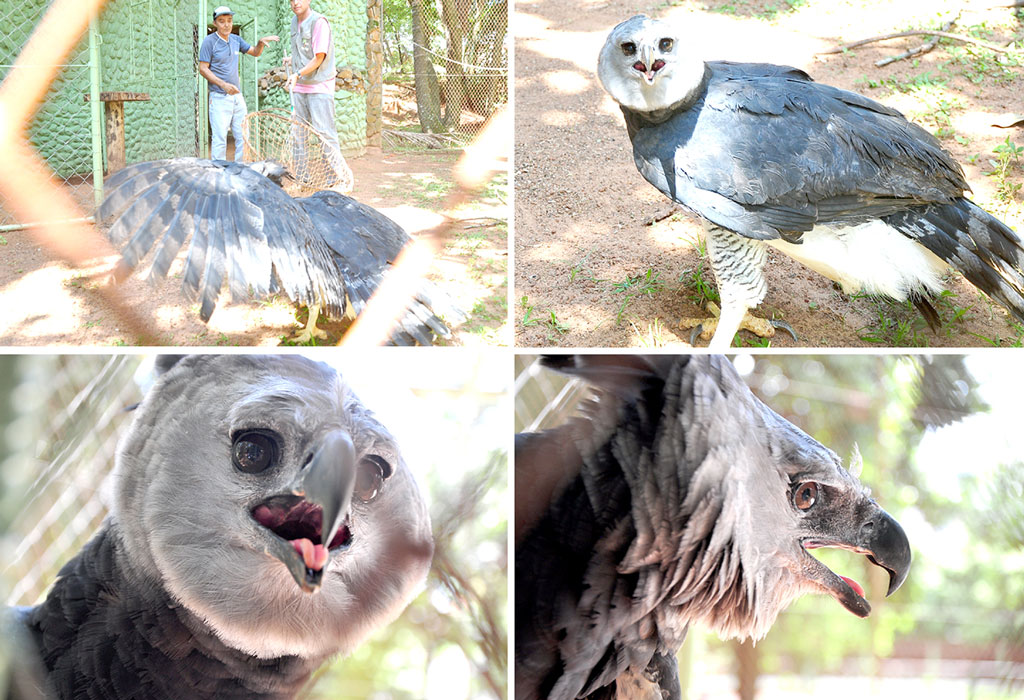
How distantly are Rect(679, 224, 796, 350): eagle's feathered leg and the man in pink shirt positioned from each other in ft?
5.01

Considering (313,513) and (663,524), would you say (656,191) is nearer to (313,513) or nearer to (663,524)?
(663,524)

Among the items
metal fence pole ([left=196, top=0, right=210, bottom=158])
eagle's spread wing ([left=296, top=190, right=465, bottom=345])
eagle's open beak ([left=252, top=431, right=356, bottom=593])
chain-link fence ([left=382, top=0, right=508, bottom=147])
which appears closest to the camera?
eagle's open beak ([left=252, top=431, right=356, bottom=593])

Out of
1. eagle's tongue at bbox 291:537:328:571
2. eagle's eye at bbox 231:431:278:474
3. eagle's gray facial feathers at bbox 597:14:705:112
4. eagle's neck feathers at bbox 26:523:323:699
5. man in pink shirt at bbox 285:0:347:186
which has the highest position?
eagle's gray facial feathers at bbox 597:14:705:112

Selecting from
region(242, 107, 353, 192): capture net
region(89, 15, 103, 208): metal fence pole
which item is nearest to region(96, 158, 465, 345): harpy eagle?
region(242, 107, 353, 192): capture net

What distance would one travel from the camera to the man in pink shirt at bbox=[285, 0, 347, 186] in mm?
2525

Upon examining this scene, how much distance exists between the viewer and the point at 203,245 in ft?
3.65

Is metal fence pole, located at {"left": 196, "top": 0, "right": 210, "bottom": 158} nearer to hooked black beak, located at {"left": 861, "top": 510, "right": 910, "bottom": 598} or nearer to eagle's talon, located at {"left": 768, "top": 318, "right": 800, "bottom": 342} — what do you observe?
eagle's talon, located at {"left": 768, "top": 318, "right": 800, "bottom": 342}

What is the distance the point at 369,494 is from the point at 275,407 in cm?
14

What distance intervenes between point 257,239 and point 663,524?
858 mm

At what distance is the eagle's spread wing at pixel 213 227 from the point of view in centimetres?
107

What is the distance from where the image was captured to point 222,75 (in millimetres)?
2969

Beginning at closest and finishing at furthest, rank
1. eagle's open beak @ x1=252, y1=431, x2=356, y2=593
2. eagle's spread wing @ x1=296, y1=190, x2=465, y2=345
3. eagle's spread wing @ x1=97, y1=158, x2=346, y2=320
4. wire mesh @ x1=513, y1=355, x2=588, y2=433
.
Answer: eagle's open beak @ x1=252, y1=431, x2=356, y2=593 → wire mesh @ x1=513, y1=355, x2=588, y2=433 → eagle's spread wing @ x1=97, y1=158, x2=346, y2=320 → eagle's spread wing @ x1=296, y1=190, x2=465, y2=345

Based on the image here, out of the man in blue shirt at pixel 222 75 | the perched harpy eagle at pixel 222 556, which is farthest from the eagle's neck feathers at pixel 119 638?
the man in blue shirt at pixel 222 75

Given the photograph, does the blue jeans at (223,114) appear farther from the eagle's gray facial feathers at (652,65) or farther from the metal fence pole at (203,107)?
the eagle's gray facial feathers at (652,65)
